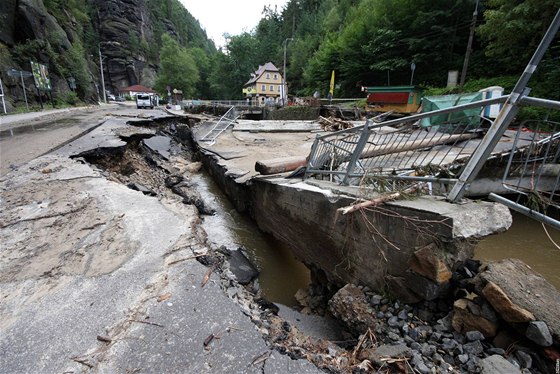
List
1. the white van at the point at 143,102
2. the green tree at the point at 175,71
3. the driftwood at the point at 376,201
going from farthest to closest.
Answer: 1. the green tree at the point at 175,71
2. the white van at the point at 143,102
3. the driftwood at the point at 376,201

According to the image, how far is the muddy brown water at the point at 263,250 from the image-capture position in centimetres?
450

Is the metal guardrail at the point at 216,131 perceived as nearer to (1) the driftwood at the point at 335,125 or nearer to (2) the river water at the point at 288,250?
(1) the driftwood at the point at 335,125

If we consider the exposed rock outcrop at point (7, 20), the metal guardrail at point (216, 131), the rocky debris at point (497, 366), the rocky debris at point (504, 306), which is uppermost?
the exposed rock outcrop at point (7, 20)

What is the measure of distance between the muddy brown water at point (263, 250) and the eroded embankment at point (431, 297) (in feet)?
3.04

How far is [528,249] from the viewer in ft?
17.5

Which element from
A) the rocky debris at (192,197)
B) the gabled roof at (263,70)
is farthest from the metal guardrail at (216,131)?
the gabled roof at (263,70)

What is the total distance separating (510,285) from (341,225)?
5.99ft

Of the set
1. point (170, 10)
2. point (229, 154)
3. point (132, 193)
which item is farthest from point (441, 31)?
point (170, 10)

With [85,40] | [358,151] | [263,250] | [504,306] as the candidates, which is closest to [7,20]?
[263,250]

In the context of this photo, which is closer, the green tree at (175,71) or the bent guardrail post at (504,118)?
the bent guardrail post at (504,118)

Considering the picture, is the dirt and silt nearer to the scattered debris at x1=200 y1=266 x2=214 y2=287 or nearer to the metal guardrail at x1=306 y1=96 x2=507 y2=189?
the scattered debris at x1=200 y1=266 x2=214 y2=287

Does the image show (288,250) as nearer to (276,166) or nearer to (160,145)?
(276,166)

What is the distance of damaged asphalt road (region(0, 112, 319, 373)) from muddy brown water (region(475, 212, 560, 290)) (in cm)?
503

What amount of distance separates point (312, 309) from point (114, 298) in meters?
2.65
